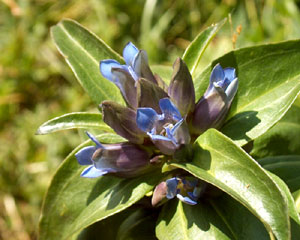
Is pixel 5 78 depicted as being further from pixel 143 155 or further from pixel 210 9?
pixel 143 155

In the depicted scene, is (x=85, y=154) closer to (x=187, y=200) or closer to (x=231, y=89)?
(x=187, y=200)

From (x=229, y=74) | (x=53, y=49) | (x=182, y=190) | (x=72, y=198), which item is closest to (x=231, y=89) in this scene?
(x=229, y=74)

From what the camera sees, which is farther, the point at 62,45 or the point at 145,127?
the point at 62,45

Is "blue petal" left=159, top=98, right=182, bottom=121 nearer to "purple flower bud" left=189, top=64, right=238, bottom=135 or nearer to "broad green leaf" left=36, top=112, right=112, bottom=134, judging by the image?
"purple flower bud" left=189, top=64, right=238, bottom=135

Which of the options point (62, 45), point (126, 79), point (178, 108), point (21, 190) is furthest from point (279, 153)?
point (21, 190)

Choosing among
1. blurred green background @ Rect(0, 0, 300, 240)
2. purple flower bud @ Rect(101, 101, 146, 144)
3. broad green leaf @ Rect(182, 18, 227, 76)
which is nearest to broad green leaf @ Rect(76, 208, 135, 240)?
purple flower bud @ Rect(101, 101, 146, 144)

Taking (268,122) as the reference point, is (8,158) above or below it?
below
